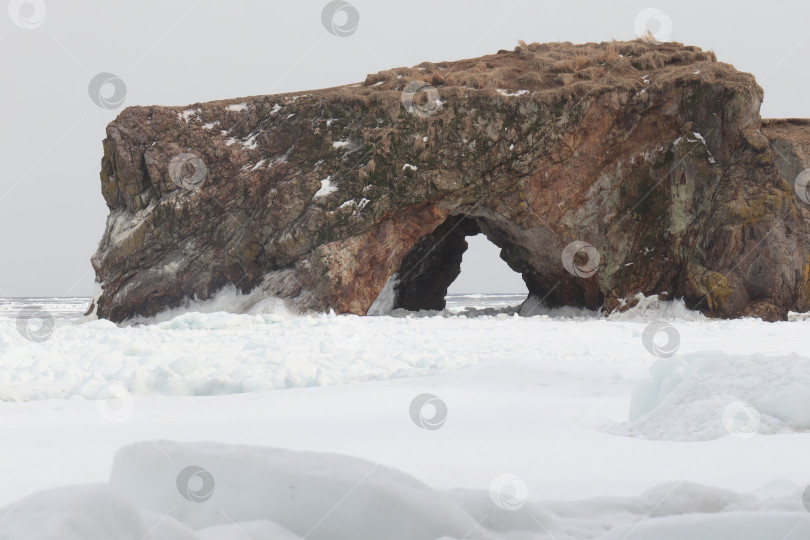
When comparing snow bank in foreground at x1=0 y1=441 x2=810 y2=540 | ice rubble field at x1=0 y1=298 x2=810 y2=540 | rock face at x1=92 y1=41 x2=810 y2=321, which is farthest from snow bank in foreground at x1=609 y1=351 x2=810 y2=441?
rock face at x1=92 y1=41 x2=810 y2=321

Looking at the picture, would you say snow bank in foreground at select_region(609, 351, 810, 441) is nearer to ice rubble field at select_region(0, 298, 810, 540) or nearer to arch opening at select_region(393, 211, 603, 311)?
ice rubble field at select_region(0, 298, 810, 540)

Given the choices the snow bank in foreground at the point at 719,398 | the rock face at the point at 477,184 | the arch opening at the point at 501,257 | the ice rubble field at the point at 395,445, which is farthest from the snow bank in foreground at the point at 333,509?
the arch opening at the point at 501,257

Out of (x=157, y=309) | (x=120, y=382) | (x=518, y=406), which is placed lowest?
(x=518, y=406)

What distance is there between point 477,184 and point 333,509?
544 inches

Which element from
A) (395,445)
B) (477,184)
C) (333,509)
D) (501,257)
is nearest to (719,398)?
(395,445)

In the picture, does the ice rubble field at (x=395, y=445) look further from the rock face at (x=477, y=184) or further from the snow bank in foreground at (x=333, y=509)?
the rock face at (x=477, y=184)

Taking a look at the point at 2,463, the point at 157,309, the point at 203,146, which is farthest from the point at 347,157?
the point at 2,463

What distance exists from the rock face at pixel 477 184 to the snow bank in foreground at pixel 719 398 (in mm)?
11047

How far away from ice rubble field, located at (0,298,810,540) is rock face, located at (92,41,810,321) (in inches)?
343

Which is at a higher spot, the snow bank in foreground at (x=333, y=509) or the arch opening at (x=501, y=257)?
the arch opening at (x=501, y=257)

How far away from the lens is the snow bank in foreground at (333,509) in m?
2.34

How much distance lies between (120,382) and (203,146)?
12.3 meters

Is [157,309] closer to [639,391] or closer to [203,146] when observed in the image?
[203,146]

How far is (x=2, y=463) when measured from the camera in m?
3.34
